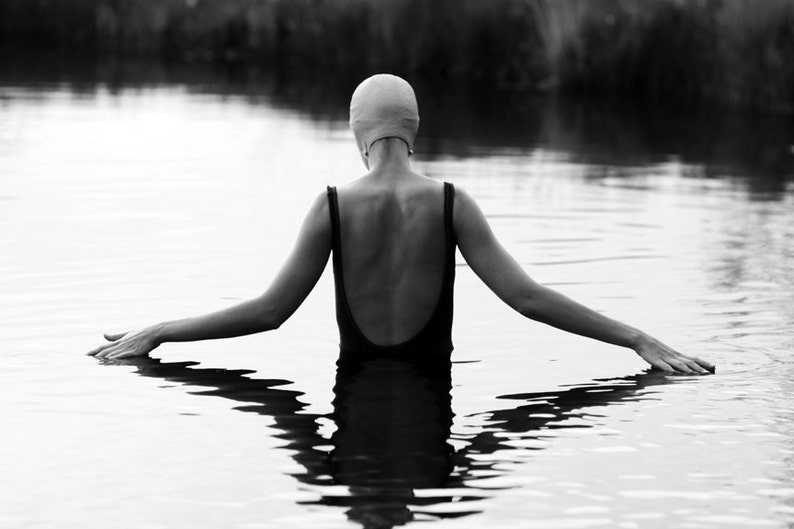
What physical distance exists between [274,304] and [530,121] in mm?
12119

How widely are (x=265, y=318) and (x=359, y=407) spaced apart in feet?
1.79

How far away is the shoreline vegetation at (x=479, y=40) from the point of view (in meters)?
18.6

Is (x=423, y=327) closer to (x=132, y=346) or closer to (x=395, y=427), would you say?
(x=395, y=427)

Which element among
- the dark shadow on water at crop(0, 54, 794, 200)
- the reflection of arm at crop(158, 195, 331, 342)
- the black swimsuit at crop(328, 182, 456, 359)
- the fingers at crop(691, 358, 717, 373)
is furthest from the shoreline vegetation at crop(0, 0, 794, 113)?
the reflection of arm at crop(158, 195, 331, 342)

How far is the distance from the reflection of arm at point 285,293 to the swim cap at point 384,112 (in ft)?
0.91

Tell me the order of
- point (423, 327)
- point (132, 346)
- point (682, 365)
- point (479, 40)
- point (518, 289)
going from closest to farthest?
1. point (518, 289)
2. point (423, 327)
3. point (682, 365)
4. point (132, 346)
5. point (479, 40)

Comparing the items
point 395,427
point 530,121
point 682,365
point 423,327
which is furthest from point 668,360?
point 530,121

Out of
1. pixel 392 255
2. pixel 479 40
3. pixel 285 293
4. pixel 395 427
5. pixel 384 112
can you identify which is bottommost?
pixel 395 427

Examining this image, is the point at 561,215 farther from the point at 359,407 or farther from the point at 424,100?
the point at 424,100

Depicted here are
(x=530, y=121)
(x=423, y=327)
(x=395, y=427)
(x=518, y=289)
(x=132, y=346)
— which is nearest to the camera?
(x=395, y=427)

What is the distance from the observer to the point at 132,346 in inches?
223

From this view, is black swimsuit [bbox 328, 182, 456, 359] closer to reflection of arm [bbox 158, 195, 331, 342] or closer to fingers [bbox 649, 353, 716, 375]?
reflection of arm [bbox 158, 195, 331, 342]

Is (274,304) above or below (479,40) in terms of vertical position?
below

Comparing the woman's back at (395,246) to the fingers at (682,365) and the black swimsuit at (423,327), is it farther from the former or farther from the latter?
the fingers at (682,365)
